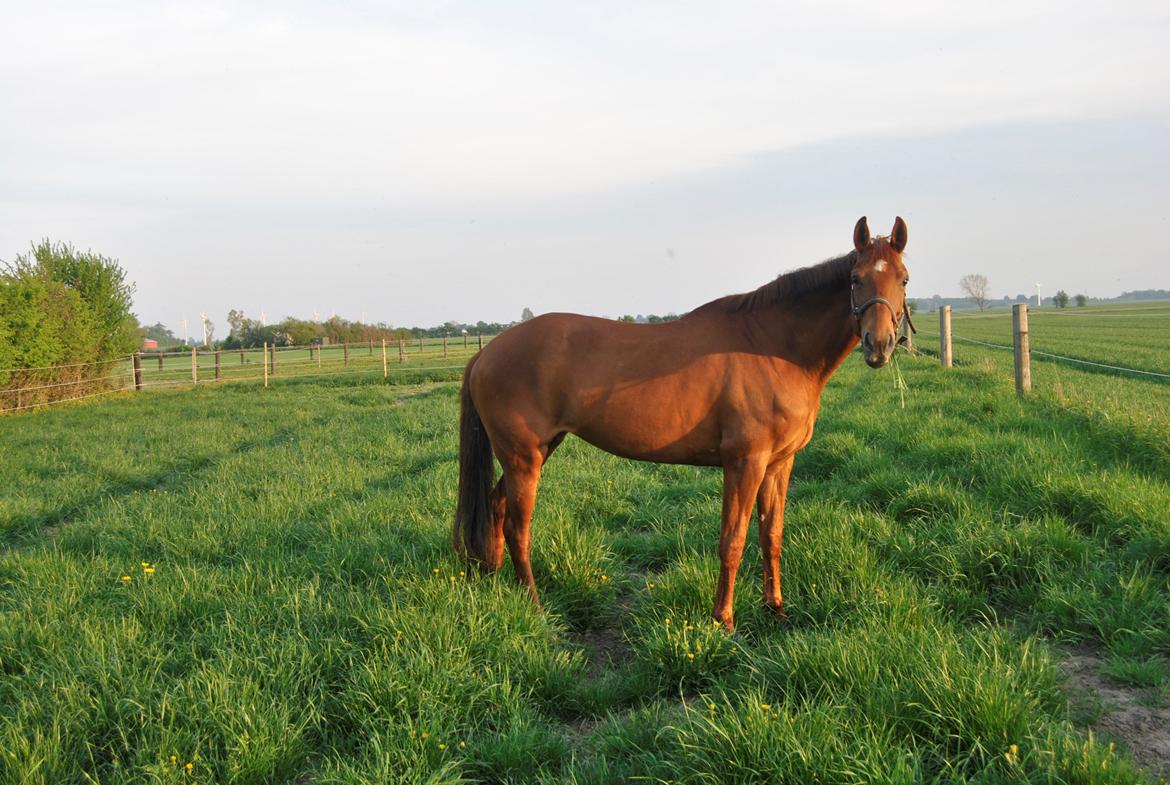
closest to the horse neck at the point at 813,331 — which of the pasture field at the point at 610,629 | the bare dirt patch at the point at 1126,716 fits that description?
the pasture field at the point at 610,629

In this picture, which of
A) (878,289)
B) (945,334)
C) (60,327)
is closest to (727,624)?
(878,289)

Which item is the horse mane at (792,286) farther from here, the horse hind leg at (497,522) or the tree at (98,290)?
the tree at (98,290)

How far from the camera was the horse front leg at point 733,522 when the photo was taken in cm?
379

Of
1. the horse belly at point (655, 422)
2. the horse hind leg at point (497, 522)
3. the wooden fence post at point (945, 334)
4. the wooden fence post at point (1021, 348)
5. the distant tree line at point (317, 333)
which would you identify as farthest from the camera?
the distant tree line at point (317, 333)

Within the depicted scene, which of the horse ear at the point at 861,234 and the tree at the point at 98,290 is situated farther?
the tree at the point at 98,290

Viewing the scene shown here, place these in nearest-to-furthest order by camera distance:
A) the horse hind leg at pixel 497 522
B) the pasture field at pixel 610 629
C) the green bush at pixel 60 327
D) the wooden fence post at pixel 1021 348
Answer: the pasture field at pixel 610 629, the horse hind leg at pixel 497 522, the wooden fence post at pixel 1021 348, the green bush at pixel 60 327

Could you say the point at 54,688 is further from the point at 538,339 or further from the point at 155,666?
the point at 538,339

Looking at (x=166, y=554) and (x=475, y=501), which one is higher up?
(x=475, y=501)

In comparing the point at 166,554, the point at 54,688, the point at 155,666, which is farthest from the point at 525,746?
the point at 166,554

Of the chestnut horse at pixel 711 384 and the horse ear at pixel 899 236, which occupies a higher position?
the horse ear at pixel 899 236

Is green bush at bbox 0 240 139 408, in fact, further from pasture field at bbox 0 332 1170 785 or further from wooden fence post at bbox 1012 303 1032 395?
wooden fence post at bbox 1012 303 1032 395

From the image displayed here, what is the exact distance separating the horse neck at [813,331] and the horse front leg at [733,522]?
0.72 metres

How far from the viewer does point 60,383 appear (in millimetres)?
18469

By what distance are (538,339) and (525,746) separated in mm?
2349
